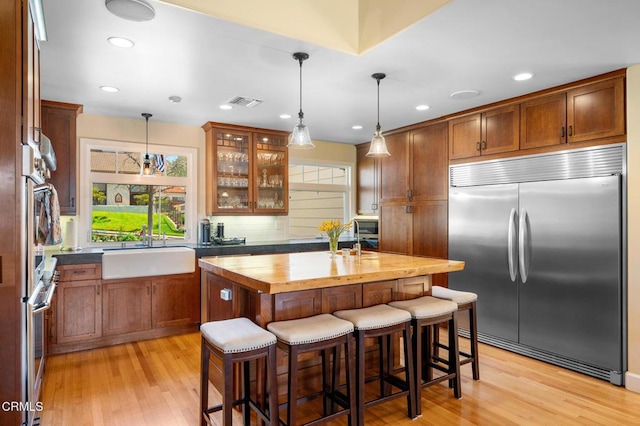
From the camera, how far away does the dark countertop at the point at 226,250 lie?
3877 millimetres

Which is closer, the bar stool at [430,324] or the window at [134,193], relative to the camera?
the bar stool at [430,324]

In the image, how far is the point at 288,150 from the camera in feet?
18.4

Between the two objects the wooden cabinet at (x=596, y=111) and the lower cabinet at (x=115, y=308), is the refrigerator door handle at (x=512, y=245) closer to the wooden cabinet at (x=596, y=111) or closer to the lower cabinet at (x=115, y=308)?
the wooden cabinet at (x=596, y=111)

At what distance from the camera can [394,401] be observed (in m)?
2.83

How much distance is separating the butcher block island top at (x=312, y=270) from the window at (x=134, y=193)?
2210 mm

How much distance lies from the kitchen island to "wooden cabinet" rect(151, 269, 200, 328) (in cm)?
131

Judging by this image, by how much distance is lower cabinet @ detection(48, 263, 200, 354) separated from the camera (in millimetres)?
3820

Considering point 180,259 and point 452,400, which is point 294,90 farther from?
point 452,400

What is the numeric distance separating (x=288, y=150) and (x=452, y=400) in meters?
3.82

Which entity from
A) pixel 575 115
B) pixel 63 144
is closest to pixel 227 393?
pixel 63 144

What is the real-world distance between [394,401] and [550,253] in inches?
77.0

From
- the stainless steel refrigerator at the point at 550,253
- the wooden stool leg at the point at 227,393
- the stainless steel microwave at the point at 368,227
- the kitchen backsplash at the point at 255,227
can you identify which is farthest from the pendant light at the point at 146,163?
the stainless steel refrigerator at the point at 550,253

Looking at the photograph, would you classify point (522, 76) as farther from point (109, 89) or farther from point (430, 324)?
point (109, 89)

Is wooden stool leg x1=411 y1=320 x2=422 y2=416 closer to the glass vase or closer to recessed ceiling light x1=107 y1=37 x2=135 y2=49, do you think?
the glass vase
